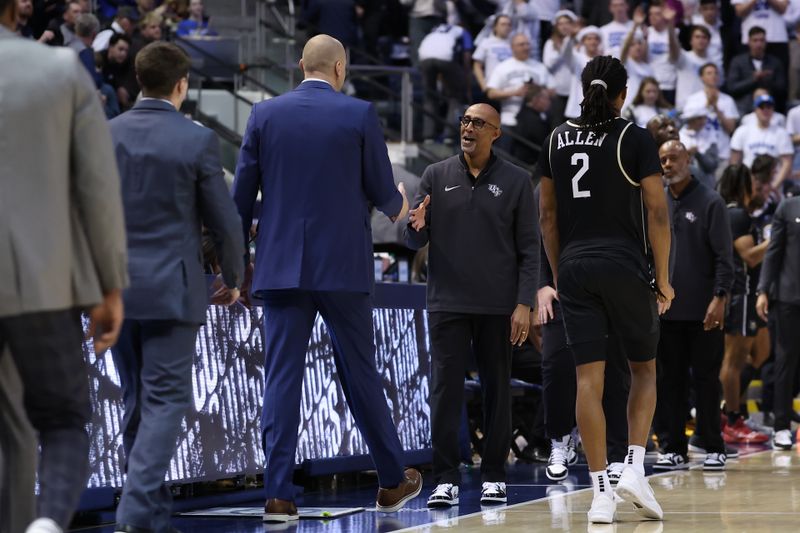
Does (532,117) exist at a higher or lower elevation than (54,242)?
lower

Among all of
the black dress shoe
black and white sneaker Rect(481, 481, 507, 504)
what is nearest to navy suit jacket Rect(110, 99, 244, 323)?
the black dress shoe

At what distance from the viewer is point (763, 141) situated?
56.7 feet

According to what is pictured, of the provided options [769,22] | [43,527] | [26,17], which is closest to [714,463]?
[43,527]

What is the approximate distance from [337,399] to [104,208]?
175 inches

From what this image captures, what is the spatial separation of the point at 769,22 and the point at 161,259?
14.8 meters

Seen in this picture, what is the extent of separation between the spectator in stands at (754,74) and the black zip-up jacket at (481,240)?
1115 centimetres

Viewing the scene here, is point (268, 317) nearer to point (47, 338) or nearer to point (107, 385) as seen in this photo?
point (107, 385)

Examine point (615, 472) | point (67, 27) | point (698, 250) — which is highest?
point (67, 27)

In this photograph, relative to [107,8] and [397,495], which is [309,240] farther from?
[107,8]

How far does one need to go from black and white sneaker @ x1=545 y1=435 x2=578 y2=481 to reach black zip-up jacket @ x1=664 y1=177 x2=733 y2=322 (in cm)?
117

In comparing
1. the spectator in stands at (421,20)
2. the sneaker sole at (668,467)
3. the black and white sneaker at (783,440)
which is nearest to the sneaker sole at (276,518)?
the sneaker sole at (668,467)

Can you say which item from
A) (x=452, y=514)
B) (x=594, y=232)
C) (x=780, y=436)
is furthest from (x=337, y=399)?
(x=780, y=436)

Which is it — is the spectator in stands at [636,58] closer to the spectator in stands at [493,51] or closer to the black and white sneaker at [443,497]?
the spectator in stands at [493,51]

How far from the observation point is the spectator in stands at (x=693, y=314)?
32.6ft
